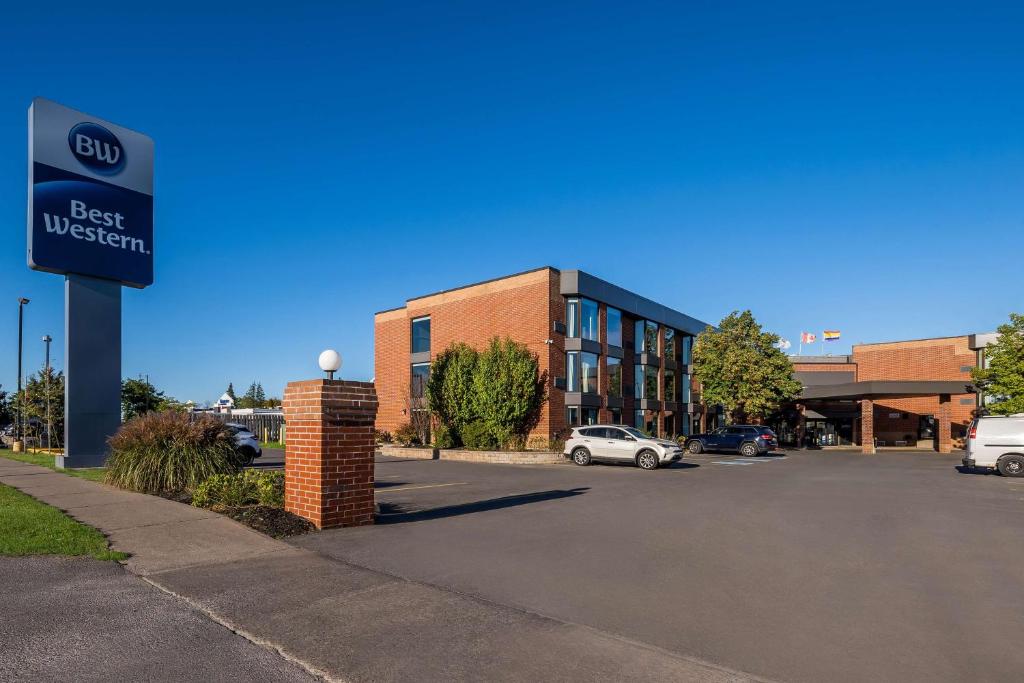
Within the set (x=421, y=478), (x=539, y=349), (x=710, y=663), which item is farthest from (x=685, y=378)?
(x=710, y=663)

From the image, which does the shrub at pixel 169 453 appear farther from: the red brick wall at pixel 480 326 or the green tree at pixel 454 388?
the red brick wall at pixel 480 326

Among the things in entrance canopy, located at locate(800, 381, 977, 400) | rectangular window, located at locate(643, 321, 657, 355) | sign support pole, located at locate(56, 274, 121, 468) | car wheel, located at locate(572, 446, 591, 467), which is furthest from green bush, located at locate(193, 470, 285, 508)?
entrance canopy, located at locate(800, 381, 977, 400)

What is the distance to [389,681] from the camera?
4074 millimetres

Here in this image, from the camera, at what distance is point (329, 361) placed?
9188 millimetres

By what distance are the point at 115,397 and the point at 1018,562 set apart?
20.9 m

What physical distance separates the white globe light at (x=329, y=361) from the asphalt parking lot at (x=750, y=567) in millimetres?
2247

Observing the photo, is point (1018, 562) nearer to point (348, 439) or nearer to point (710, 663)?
point (710, 663)

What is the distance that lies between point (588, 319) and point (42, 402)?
2984 centimetres

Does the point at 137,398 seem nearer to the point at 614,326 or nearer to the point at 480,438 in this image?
the point at 480,438

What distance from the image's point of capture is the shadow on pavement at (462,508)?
10.2 metres

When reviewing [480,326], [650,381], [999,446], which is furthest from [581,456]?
[650,381]

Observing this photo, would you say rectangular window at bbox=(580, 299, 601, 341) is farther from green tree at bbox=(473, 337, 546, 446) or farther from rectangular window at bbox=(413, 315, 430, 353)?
rectangular window at bbox=(413, 315, 430, 353)

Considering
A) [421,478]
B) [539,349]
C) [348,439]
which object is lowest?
[421,478]

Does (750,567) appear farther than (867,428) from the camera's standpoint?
No
